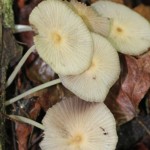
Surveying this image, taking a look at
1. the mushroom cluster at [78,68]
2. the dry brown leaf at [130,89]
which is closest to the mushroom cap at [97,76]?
the mushroom cluster at [78,68]

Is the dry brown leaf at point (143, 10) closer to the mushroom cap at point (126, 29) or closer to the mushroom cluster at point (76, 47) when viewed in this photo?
the mushroom cap at point (126, 29)

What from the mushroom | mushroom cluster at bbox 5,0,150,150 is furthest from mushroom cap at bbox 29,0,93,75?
the mushroom

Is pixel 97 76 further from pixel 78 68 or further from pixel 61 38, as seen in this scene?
pixel 61 38

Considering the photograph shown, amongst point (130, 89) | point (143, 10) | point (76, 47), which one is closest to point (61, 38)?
point (76, 47)

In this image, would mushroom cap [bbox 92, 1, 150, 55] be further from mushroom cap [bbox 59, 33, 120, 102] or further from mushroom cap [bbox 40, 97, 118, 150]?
mushroom cap [bbox 40, 97, 118, 150]

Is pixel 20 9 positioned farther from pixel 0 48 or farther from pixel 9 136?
pixel 9 136

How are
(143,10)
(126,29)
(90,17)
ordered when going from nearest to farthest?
(90,17) < (126,29) < (143,10)
